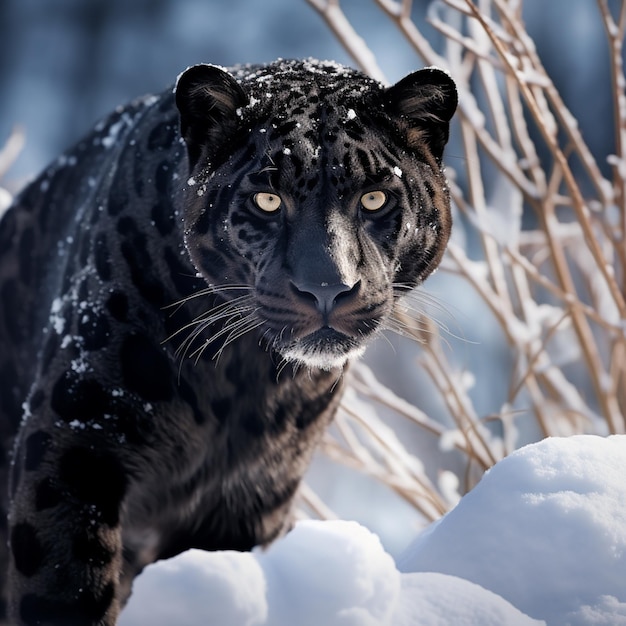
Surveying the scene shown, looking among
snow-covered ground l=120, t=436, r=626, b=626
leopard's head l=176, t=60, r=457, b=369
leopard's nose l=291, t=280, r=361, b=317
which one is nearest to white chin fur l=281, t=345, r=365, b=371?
leopard's head l=176, t=60, r=457, b=369

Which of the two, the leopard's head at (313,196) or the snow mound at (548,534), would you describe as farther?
the leopard's head at (313,196)

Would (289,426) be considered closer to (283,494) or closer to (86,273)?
(283,494)

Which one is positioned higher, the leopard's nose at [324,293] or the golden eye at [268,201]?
the golden eye at [268,201]

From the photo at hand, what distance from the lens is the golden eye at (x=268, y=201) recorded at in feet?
7.07

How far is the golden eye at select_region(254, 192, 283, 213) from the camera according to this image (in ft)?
7.07

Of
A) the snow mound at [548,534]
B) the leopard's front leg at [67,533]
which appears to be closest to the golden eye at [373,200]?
the snow mound at [548,534]

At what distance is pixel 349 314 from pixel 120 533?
0.76m

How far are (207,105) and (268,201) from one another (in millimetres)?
274

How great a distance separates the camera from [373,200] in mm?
2182

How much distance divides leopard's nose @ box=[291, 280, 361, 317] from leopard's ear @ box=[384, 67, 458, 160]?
463 millimetres

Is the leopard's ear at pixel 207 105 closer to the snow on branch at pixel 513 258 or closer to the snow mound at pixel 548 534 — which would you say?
the snow on branch at pixel 513 258

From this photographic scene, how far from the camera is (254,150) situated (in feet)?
7.22

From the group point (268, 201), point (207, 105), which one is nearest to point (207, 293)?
point (268, 201)

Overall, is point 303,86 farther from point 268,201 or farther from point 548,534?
point 548,534
